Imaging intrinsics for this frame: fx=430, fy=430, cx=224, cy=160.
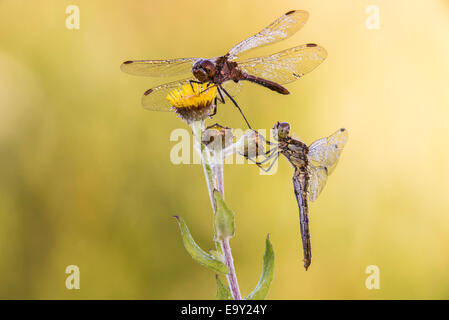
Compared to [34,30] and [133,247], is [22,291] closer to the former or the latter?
[133,247]

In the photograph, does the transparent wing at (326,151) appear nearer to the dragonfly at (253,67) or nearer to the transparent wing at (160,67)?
the dragonfly at (253,67)

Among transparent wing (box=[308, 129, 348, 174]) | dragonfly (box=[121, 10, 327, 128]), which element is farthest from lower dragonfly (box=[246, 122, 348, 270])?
dragonfly (box=[121, 10, 327, 128])

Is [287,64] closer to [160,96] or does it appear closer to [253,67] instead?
[253,67]

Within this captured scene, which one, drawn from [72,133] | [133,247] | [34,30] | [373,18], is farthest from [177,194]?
[373,18]

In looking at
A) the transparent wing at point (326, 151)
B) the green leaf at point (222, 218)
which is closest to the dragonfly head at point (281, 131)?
the transparent wing at point (326, 151)

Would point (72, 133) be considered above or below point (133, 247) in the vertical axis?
above
